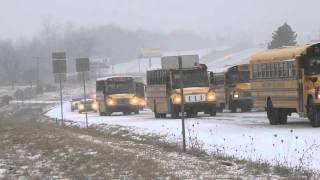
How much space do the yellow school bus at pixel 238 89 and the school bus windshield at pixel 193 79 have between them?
6.51 m

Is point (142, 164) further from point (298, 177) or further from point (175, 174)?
point (298, 177)

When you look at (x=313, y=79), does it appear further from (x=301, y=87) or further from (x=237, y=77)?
(x=237, y=77)

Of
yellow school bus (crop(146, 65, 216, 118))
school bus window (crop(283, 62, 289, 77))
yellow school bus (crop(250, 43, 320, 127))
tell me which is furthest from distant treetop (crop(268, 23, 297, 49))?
school bus window (crop(283, 62, 289, 77))

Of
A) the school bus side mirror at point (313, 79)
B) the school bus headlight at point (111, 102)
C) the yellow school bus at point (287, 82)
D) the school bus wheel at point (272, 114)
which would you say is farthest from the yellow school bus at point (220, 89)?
the school bus side mirror at point (313, 79)

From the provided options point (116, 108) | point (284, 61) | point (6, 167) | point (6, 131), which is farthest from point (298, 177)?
point (116, 108)

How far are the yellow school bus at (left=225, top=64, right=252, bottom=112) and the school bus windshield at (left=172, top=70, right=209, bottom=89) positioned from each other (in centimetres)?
651

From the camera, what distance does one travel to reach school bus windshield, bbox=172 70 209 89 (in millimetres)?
41188

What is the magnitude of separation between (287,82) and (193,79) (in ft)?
43.7

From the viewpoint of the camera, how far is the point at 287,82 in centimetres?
2820

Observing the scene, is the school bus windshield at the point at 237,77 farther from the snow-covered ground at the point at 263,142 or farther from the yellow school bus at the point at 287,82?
the snow-covered ground at the point at 263,142

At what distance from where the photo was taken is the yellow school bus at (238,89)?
47562 millimetres

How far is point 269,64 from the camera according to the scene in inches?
1180

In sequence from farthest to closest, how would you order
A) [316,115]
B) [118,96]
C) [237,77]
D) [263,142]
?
[118,96] → [237,77] → [316,115] → [263,142]

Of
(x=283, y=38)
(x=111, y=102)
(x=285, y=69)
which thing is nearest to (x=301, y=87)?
(x=285, y=69)
